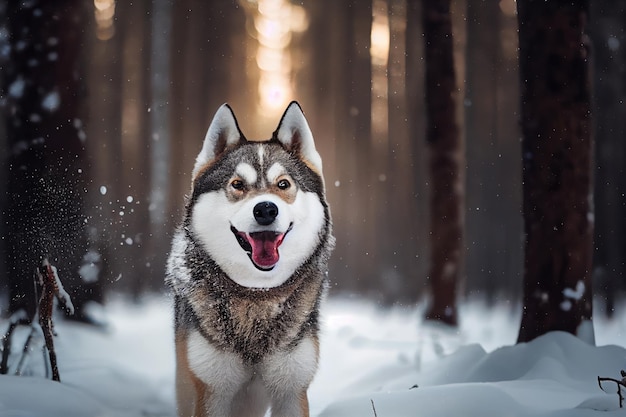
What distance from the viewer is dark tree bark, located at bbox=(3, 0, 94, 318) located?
392cm

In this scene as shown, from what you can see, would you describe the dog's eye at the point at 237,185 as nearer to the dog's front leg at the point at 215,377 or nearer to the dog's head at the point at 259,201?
the dog's head at the point at 259,201

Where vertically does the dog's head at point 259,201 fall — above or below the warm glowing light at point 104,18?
below

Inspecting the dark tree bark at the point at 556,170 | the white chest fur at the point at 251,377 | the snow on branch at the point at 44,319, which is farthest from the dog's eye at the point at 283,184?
the dark tree bark at the point at 556,170

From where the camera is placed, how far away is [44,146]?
4199 millimetres

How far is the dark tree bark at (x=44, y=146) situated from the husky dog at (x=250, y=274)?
149 centimetres

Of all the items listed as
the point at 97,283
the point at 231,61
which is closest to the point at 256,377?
the point at 97,283

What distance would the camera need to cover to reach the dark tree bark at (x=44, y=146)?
12.9ft

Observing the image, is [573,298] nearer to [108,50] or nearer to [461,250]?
[461,250]

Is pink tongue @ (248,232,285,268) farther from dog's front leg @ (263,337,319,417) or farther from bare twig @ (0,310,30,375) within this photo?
bare twig @ (0,310,30,375)

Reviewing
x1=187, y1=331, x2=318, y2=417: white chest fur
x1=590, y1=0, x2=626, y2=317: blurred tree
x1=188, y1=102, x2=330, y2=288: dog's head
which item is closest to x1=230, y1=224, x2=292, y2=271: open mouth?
x1=188, y1=102, x2=330, y2=288: dog's head

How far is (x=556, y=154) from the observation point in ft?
13.5

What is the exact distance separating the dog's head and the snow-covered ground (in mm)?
600

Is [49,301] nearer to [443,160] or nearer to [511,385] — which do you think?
[511,385]

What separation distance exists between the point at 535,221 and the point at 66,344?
11.2 feet
